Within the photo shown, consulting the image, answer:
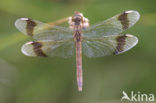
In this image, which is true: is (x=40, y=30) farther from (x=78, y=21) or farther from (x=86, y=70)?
(x=86, y=70)

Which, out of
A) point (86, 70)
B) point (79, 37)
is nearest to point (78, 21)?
point (79, 37)

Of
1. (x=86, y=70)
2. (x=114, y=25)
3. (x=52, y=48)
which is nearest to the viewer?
(x=114, y=25)

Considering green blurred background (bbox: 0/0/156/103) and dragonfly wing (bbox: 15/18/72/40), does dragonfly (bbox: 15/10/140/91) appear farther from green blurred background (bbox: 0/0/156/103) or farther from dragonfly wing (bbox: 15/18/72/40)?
green blurred background (bbox: 0/0/156/103)

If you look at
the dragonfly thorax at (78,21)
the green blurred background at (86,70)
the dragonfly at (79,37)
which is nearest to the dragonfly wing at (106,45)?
the dragonfly at (79,37)

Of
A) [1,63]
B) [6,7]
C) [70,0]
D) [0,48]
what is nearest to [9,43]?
[0,48]

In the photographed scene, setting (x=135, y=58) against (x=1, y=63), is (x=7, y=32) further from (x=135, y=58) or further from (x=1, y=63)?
(x=135, y=58)

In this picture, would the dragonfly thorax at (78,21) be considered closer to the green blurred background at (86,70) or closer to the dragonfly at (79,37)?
the dragonfly at (79,37)

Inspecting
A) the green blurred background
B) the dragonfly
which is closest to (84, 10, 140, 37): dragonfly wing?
the dragonfly
